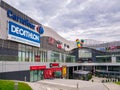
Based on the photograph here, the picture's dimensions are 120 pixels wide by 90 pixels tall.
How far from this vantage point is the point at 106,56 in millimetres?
75125

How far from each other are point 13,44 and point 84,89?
1425 centimetres

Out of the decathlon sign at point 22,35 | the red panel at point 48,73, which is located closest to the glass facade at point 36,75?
the red panel at point 48,73

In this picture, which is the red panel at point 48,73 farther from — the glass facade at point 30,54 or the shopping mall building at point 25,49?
the glass facade at point 30,54

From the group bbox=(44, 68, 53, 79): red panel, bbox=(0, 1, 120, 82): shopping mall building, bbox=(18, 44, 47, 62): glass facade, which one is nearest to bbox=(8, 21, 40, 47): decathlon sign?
bbox=(0, 1, 120, 82): shopping mall building

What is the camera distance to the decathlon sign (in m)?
27.5

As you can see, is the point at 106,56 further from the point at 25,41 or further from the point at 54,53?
the point at 25,41

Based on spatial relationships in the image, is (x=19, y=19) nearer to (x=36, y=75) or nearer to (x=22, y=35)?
(x=22, y=35)

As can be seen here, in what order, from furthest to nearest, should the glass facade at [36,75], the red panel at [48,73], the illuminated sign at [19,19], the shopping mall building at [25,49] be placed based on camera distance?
the red panel at [48,73], the glass facade at [36,75], the illuminated sign at [19,19], the shopping mall building at [25,49]

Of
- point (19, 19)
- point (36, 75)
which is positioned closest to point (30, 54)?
point (36, 75)

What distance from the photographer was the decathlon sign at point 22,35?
27.5 m

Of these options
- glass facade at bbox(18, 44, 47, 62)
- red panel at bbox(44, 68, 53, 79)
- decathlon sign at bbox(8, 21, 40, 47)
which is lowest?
red panel at bbox(44, 68, 53, 79)

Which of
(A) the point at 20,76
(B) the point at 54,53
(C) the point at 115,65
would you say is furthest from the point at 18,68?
(C) the point at 115,65

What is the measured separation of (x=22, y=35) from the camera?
30.8 m

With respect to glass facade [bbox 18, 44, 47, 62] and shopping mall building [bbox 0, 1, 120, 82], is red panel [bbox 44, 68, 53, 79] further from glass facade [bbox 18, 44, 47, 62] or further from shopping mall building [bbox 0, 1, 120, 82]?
glass facade [bbox 18, 44, 47, 62]
